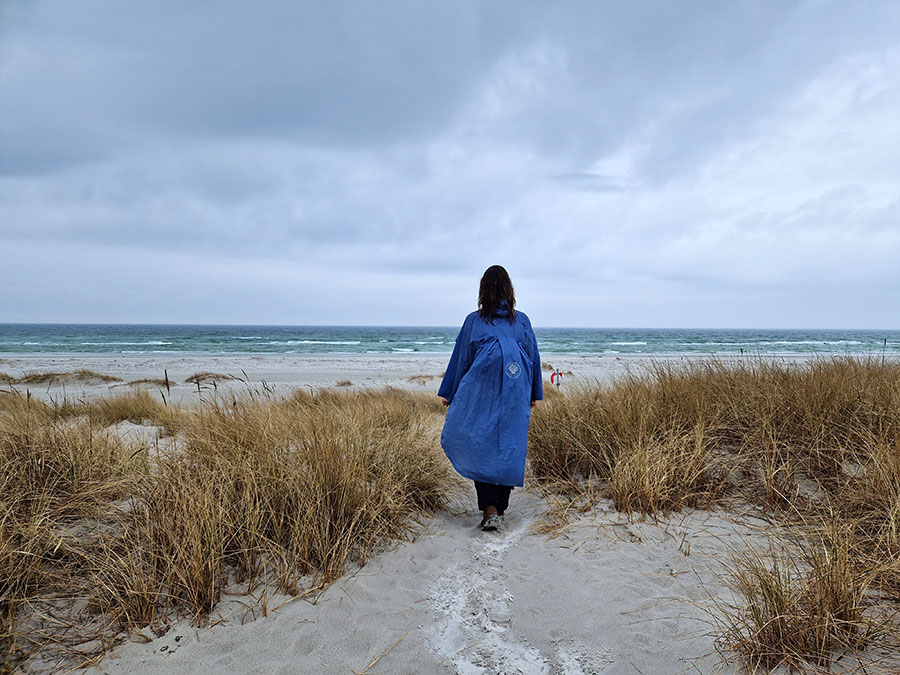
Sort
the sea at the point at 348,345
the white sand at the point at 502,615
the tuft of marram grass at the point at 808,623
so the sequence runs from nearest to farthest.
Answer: the tuft of marram grass at the point at 808,623 → the white sand at the point at 502,615 → the sea at the point at 348,345

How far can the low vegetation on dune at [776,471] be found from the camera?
202 cm

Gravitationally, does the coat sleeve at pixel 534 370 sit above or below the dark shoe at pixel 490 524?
above

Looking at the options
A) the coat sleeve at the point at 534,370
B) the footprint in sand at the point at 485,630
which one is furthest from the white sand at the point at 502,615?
the coat sleeve at the point at 534,370

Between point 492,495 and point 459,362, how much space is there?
1054 mm

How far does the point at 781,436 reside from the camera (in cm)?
405

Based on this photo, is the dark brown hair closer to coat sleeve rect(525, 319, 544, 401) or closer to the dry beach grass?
coat sleeve rect(525, 319, 544, 401)

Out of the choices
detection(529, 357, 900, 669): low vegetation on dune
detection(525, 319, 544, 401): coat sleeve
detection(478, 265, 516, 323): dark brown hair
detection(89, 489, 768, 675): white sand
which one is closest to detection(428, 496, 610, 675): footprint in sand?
detection(89, 489, 768, 675): white sand

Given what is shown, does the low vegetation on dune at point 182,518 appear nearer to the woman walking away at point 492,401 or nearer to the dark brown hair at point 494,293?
the woman walking away at point 492,401

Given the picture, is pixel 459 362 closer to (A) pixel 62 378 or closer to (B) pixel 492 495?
(B) pixel 492 495

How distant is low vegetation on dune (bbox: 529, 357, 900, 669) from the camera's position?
202 cm

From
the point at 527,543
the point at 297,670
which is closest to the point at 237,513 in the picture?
the point at 297,670

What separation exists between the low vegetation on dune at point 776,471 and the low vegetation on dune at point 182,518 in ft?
4.87

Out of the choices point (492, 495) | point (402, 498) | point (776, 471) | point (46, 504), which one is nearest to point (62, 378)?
point (46, 504)

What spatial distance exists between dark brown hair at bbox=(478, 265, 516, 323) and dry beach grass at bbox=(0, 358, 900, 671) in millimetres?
1425
